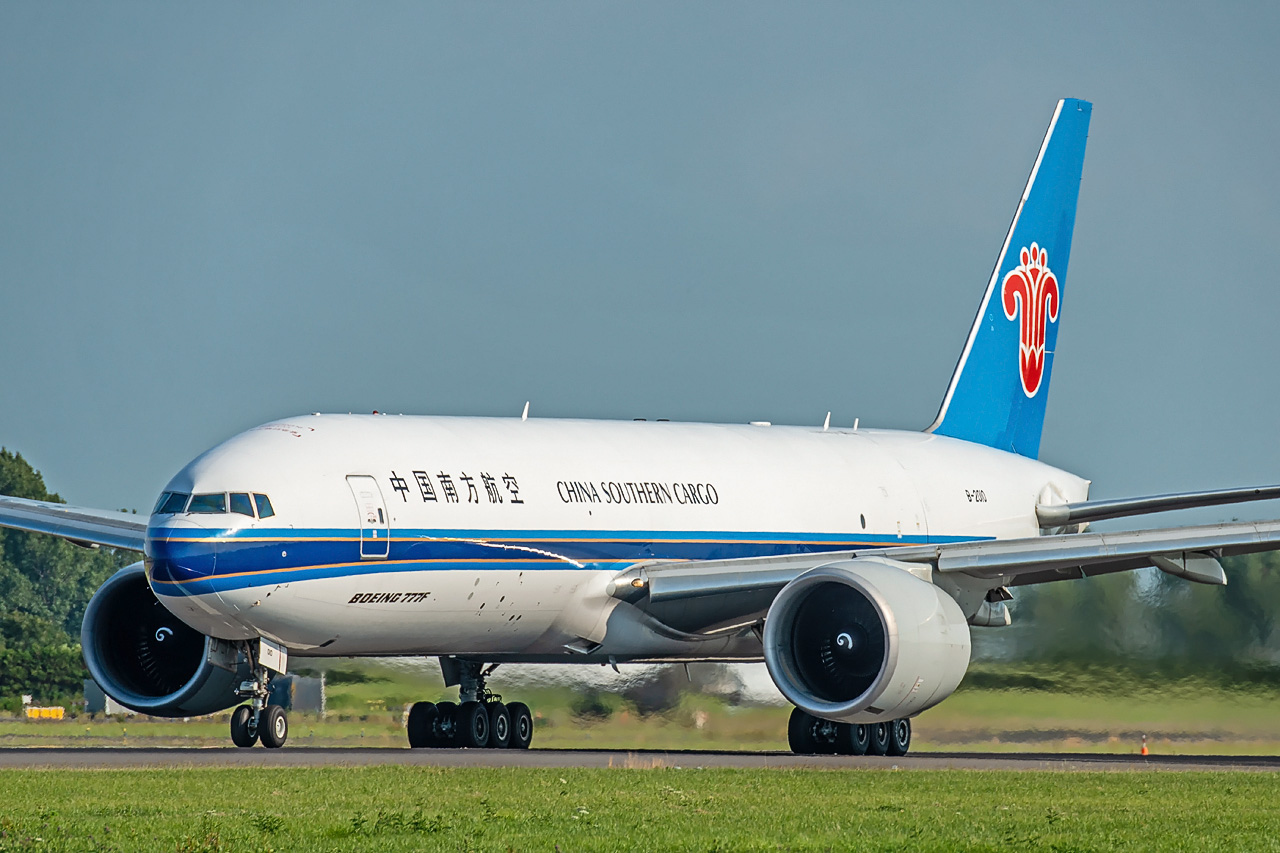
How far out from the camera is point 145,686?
2517 centimetres

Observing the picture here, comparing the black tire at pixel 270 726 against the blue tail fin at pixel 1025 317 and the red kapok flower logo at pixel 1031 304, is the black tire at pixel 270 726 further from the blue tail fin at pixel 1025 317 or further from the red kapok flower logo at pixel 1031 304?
the red kapok flower logo at pixel 1031 304

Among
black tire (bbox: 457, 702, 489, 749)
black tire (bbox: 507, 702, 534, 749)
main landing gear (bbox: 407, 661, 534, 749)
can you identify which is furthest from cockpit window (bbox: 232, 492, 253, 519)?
black tire (bbox: 507, 702, 534, 749)

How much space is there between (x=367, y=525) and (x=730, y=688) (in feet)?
24.6

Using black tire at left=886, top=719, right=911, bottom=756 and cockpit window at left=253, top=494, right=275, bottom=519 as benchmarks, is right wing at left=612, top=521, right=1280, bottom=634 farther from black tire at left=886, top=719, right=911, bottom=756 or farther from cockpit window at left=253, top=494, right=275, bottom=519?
cockpit window at left=253, top=494, right=275, bottom=519

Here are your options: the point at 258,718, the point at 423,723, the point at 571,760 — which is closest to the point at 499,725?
the point at 423,723

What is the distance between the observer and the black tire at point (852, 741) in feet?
81.4


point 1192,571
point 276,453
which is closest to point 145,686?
point 276,453

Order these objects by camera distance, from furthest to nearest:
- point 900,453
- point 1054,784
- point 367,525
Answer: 1. point 900,453
2. point 367,525
3. point 1054,784

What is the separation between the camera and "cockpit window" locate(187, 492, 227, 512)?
832 inches

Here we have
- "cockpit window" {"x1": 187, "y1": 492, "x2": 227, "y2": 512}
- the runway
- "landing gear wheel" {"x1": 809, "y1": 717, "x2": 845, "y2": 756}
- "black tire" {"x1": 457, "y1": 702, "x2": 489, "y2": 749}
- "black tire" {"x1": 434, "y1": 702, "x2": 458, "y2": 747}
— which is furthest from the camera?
"black tire" {"x1": 434, "y1": 702, "x2": 458, "y2": 747}

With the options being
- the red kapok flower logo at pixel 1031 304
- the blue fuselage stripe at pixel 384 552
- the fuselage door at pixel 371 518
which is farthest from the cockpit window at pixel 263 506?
the red kapok flower logo at pixel 1031 304

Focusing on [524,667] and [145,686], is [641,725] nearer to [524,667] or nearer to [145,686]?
[524,667]

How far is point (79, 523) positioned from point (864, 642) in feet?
33.2

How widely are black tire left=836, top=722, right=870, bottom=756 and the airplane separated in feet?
0.14
